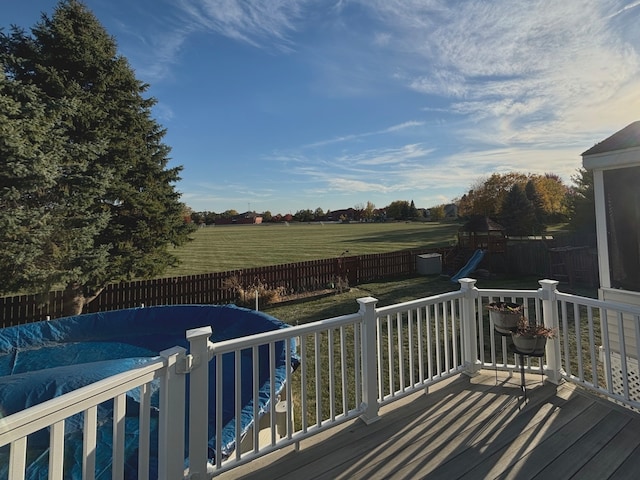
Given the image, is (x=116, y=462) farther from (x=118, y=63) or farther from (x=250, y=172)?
(x=250, y=172)

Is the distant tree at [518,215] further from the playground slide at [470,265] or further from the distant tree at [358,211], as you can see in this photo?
the distant tree at [358,211]

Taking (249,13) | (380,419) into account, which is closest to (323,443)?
(380,419)

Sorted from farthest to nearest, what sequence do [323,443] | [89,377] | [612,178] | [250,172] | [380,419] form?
[250,172], [612,178], [89,377], [380,419], [323,443]

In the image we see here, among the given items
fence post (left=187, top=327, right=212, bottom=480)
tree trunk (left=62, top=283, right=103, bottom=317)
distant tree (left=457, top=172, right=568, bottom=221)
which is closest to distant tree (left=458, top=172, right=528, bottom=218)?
distant tree (left=457, top=172, right=568, bottom=221)

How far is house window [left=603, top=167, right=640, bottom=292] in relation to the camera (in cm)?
379

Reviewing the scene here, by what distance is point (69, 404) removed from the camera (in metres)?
1.26

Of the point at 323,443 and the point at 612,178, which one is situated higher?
the point at 612,178

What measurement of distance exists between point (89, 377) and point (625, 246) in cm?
669

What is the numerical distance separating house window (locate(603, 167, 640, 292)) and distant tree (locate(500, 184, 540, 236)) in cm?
2385

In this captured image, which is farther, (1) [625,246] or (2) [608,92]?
(2) [608,92]

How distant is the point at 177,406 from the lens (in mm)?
1811

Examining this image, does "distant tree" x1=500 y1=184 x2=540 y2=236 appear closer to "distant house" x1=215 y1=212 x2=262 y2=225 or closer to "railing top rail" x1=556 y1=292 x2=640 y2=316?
"railing top rail" x1=556 y1=292 x2=640 y2=316

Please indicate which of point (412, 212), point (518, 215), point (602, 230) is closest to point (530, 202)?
point (518, 215)

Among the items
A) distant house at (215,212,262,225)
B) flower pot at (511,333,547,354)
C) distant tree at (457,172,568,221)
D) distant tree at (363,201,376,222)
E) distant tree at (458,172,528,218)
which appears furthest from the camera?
distant tree at (363,201,376,222)
